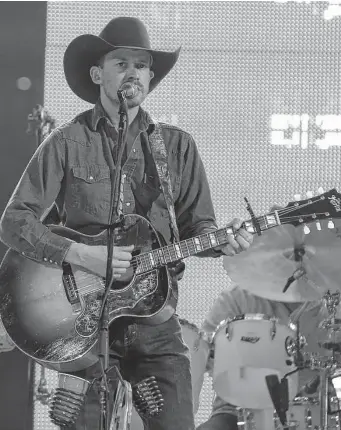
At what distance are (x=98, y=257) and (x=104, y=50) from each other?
3.59ft

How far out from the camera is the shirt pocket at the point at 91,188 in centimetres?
388

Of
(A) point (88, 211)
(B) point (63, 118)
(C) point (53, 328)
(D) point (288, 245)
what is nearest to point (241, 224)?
(A) point (88, 211)

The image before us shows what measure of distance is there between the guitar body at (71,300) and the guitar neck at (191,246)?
0.03 metres

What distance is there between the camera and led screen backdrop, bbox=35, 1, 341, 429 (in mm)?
6730

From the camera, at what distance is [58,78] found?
A: 6.71m

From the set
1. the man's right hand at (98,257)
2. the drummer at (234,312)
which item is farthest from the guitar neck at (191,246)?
the drummer at (234,312)

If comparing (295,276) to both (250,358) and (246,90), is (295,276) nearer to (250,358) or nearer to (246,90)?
(250,358)

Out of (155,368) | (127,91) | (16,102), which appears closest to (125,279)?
(155,368)

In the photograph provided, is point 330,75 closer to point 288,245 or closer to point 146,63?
point 288,245

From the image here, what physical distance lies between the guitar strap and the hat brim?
40 centimetres

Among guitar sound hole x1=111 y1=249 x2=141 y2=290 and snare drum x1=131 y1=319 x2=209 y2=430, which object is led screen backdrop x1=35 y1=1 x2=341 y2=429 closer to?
snare drum x1=131 y1=319 x2=209 y2=430

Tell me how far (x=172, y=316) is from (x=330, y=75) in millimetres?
3635

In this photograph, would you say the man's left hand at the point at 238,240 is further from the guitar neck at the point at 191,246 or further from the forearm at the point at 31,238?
the forearm at the point at 31,238

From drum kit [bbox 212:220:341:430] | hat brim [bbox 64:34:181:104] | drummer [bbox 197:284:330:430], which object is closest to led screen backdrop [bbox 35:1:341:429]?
drummer [bbox 197:284:330:430]
